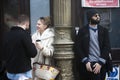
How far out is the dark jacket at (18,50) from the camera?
20.2 feet

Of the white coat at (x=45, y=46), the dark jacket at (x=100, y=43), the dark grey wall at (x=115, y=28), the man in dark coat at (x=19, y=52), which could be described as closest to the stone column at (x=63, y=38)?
the white coat at (x=45, y=46)

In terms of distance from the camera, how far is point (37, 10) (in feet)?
25.4

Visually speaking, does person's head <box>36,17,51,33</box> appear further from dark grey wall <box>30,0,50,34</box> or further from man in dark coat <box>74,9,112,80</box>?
dark grey wall <box>30,0,50,34</box>

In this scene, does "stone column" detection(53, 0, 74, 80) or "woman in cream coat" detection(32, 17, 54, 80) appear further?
"stone column" detection(53, 0, 74, 80)

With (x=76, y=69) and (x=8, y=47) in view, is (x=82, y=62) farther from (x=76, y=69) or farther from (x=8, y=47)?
(x=8, y=47)

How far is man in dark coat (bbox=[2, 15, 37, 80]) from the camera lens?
6160mm

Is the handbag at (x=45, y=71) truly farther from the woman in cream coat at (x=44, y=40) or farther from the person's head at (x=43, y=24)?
the person's head at (x=43, y=24)

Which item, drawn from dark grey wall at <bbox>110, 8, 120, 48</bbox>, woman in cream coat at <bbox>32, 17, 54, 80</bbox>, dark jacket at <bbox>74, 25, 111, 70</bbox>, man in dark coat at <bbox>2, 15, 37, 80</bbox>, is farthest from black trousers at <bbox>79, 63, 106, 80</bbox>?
man in dark coat at <bbox>2, 15, 37, 80</bbox>

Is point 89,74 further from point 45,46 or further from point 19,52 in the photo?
point 19,52

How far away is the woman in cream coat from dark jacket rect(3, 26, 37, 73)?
2.32 ft

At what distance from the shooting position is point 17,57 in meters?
6.19

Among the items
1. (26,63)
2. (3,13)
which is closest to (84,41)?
(26,63)

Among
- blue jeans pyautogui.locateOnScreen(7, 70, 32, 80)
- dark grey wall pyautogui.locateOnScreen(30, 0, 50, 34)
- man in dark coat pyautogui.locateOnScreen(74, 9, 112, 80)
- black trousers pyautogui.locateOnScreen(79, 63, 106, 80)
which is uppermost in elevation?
dark grey wall pyautogui.locateOnScreen(30, 0, 50, 34)

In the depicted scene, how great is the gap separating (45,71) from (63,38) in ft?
2.78
